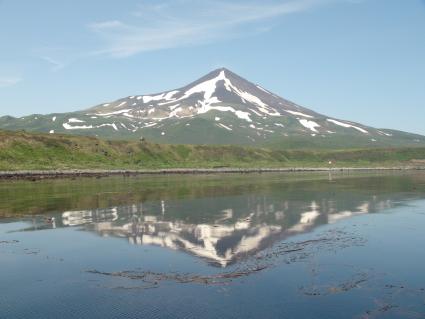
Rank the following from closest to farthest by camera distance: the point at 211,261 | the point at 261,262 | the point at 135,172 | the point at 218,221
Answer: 1. the point at 261,262
2. the point at 211,261
3. the point at 218,221
4. the point at 135,172

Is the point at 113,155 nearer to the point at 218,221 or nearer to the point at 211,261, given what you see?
the point at 218,221

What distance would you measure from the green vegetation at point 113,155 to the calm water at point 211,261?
217ft

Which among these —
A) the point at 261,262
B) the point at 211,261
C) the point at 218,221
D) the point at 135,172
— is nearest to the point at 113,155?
the point at 135,172

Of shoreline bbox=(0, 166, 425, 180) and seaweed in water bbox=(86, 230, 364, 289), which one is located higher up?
shoreline bbox=(0, 166, 425, 180)

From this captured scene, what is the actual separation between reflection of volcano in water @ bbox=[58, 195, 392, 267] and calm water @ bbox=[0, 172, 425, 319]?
10cm

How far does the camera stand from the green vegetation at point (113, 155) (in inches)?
4567

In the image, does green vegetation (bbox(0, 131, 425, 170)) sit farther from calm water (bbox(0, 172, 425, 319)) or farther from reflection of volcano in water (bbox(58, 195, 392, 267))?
reflection of volcano in water (bbox(58, 195, 392, 267))

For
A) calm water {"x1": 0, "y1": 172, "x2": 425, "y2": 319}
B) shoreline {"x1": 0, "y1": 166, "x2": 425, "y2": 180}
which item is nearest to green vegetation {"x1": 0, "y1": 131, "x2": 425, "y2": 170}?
shoreline {"x1": 0, "y1": 166, "x2": 425, "y2": 180}

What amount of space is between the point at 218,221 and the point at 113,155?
325 ft

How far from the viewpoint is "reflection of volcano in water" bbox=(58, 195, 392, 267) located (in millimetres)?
32562

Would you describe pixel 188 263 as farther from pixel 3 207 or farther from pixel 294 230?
pixel 3 207

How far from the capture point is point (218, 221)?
42594mm

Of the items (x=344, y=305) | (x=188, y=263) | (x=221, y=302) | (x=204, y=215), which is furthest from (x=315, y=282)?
(x=204, y=215)

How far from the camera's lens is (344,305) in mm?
19844
